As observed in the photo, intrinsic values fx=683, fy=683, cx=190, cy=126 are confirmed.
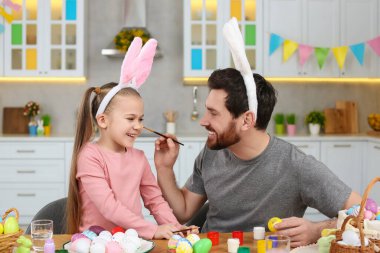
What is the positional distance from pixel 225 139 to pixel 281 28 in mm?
3486

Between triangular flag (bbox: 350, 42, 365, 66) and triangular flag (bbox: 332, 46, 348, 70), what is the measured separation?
7 cm

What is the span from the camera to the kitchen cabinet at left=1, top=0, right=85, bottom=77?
5.87 meters

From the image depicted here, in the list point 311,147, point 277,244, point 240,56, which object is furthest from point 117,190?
point 311,147

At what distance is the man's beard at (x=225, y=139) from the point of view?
2650mm

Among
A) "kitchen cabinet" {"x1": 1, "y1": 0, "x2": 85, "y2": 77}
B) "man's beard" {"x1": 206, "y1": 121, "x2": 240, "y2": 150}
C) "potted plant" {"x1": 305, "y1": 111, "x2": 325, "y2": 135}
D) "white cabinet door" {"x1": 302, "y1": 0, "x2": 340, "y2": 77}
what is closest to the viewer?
"man's beard" {"x1": 206, "y1": 121, "x2": 240, "y2": 150}

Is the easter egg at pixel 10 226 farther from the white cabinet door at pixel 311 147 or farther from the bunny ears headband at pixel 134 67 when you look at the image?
the white cabinet door at pixel 311 147

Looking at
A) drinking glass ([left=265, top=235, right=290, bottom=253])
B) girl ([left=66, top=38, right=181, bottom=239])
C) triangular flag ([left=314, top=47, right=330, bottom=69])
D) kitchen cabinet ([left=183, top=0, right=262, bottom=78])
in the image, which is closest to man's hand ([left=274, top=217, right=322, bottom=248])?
drinking glass ([left=265, top=235, right=290, bottom=253])

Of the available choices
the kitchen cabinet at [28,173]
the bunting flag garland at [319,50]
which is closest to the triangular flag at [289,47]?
the bunting flag garland at [319,50]

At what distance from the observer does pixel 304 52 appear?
19.4ft

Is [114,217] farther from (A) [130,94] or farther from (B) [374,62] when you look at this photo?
(B) [374,62]

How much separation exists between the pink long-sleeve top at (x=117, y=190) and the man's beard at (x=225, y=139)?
0.90 feet

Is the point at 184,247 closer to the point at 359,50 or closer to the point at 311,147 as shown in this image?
the point at 311,147

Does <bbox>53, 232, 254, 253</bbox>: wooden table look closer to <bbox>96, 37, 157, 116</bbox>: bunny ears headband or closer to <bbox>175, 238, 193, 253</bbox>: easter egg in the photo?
<bbox>175, 238, 193, 253</bbox>: easter egg

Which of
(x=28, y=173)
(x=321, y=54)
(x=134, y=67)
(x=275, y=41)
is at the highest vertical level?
(x=275, y=41)
